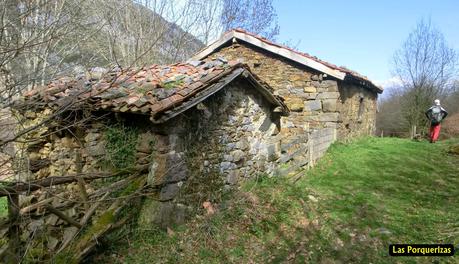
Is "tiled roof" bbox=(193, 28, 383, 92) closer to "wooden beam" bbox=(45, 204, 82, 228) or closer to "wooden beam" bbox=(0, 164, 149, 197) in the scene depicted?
"wooden beam" bbox=(0, 164, 149, 197)

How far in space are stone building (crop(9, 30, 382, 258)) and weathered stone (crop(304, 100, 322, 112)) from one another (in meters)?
1.89

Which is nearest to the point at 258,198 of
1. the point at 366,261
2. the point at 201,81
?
the point at 366,261

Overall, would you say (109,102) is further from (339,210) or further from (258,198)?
(339,210)

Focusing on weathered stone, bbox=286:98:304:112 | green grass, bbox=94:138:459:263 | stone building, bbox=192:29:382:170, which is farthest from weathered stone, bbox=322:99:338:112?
green grass, bbox=94:138:459:263

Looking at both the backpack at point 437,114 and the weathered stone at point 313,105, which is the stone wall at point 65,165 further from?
the backpack at point 437,114

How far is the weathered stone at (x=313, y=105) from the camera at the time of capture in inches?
383

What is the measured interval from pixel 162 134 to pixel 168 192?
0.82 m

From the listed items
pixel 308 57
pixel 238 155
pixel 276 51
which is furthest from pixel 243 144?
pixel 276 51

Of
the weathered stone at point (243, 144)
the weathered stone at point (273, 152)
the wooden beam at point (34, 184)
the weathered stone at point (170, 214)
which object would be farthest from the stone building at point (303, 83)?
the wooden beam at point (34, 184)

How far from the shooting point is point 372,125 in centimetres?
1530

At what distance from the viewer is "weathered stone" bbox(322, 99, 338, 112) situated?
9.50 meters

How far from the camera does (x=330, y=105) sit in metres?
9.55

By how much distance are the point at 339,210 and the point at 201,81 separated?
346 cm

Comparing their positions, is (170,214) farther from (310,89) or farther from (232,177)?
(310,89)
